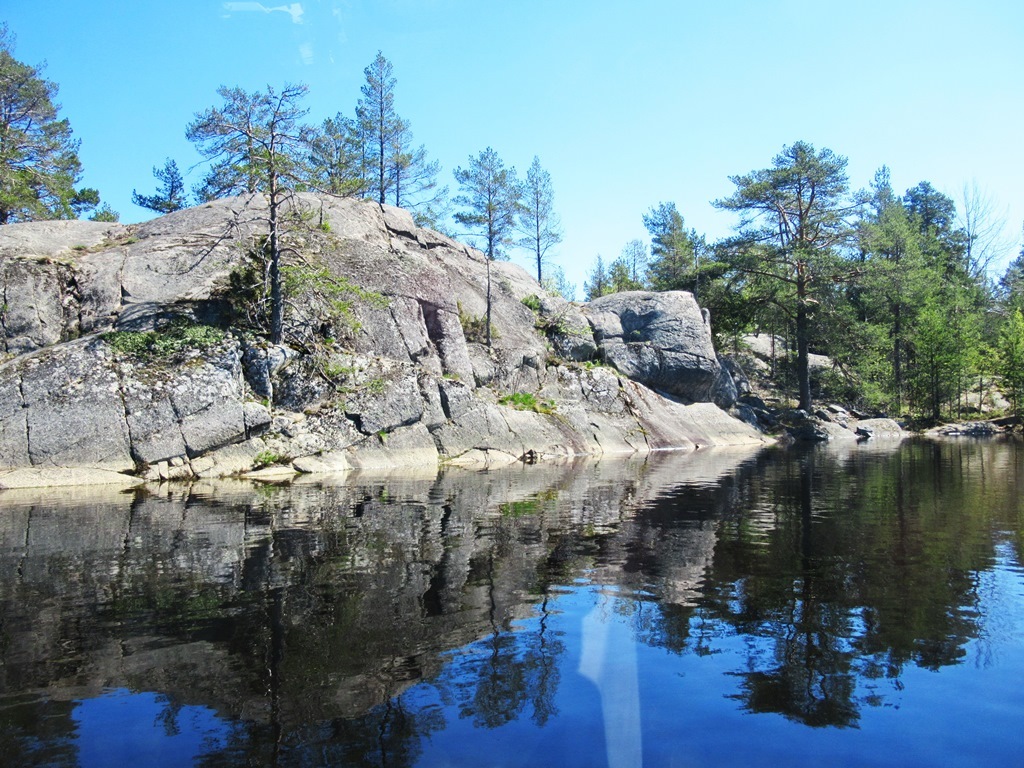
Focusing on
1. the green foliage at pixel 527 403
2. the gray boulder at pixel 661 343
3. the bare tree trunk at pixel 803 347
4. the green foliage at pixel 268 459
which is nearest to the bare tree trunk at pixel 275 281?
the green foliage at pixel 268 459

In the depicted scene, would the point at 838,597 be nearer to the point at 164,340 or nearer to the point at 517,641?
the point at 517,641

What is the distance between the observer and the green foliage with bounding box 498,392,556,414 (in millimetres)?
29188

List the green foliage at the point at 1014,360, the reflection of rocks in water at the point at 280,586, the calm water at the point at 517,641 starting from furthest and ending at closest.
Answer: the green foliage at the point at 1014,360 → the reflection of rocks in water at the point at 280,586 → the calm water at the point at 517,641

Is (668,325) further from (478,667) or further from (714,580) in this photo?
(478,667)

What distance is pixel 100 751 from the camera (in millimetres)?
3658

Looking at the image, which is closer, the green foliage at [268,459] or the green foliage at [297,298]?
the green foliage at [268,459]

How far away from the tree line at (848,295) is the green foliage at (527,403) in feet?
58.4

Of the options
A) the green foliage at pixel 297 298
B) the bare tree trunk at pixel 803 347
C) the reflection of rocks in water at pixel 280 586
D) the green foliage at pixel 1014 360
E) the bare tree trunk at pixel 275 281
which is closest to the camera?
the reflection of rocks in water at pixel 280 586

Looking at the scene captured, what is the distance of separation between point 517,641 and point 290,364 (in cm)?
2069

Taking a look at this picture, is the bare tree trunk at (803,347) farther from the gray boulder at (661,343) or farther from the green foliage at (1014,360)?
the green foliage at (1014,360)

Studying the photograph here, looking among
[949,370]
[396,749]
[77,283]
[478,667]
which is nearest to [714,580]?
[478,667]

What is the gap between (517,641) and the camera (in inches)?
213

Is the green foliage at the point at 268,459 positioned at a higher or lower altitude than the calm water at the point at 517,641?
higher

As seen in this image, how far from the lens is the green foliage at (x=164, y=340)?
21.4 metres
